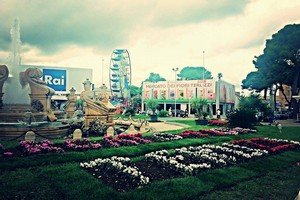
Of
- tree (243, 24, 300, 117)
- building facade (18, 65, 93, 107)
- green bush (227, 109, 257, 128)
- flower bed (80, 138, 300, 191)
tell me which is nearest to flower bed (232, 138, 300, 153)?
flower bed (80, 138, 300, 191)

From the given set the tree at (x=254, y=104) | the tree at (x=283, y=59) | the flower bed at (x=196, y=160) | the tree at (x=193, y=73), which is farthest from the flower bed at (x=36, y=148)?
the tree at (x=193, y=73)

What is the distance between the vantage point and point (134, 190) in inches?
231

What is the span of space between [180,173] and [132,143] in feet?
14.8

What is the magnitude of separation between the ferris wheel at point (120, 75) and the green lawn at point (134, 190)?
60094mm

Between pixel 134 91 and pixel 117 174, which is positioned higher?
pixel 134 91

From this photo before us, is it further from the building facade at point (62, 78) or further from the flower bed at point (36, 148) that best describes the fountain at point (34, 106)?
the building facade at point (62, 78)

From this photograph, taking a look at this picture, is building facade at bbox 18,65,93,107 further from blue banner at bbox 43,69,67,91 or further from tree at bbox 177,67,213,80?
tree at bbox 177,67,213,80

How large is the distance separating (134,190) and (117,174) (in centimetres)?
126

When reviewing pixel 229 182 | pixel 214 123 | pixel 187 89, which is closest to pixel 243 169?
pixel 229 182

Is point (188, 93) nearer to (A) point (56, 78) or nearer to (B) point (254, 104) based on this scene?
(B) point (254, 104)

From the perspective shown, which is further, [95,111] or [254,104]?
[254,104]

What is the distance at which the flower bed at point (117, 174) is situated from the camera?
246 inches

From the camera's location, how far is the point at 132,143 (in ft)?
38.3

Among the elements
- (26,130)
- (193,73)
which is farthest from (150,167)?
(193,73)
